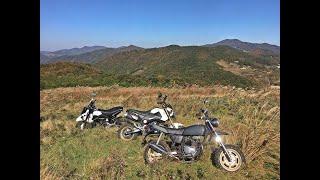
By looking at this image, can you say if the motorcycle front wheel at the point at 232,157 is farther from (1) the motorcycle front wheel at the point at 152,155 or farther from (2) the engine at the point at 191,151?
(1) the motorcycle front wheel at the point at 152,155

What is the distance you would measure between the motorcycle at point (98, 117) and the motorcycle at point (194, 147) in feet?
6.92

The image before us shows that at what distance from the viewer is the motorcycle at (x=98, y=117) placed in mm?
6898

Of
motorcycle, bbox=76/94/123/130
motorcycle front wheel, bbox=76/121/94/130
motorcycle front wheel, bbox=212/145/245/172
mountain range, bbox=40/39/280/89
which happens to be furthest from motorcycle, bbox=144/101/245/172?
mountain range, bbox=40/39/280/89

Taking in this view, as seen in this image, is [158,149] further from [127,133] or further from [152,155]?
[127,133]

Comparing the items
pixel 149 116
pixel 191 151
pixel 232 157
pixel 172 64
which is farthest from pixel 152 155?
pixel 172 64

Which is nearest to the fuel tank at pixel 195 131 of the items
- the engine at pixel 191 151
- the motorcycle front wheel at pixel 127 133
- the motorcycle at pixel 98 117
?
the engine at pixel 191 151

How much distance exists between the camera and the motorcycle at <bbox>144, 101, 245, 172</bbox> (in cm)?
439

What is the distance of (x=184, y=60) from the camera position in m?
54.0

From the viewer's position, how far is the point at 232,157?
172 inches

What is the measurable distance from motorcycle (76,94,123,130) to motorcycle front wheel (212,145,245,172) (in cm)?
284

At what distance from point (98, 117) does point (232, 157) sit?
10.9ft

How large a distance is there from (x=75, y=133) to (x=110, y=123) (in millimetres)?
657

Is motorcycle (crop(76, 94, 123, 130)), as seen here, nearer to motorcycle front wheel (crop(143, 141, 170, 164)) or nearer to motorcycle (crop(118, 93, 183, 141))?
motorcycle (crop(118, 93, 183, 141))

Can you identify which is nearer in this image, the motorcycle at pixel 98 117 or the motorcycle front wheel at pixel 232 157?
the motorcycle front wheel at pixel 232 157
